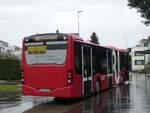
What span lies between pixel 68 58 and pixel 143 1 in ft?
24.5

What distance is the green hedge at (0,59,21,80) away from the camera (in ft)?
126

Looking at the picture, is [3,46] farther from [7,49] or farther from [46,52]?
[46,52]

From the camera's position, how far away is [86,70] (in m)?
17.3

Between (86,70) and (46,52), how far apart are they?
264 cm

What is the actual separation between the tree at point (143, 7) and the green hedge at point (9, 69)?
20908mm

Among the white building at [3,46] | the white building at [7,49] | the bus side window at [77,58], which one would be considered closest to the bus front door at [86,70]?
the bus side window at [77,58]

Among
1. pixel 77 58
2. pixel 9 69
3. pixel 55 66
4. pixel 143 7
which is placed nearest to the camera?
pixel 55 66

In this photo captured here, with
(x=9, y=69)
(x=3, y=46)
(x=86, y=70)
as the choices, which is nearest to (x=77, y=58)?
(x=86, y=70)

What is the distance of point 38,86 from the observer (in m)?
15.6

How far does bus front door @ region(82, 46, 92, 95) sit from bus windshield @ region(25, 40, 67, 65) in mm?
1777

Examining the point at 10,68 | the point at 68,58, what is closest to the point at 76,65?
the point at 68,58

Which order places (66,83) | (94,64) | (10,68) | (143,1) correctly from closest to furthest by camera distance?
(66,83) < (94,64) < (143,1) < (10,68)

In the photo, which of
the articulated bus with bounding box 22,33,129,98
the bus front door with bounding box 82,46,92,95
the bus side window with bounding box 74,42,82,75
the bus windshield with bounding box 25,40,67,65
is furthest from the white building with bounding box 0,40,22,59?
the bus side window with bounding box 74,42,82,75

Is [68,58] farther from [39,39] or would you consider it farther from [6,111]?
[6,111]
